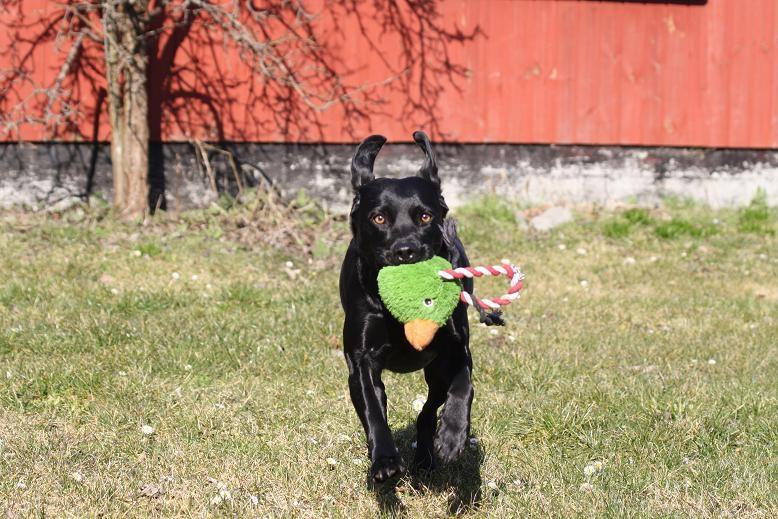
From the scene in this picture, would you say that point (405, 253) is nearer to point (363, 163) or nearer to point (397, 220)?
point (397, 220)

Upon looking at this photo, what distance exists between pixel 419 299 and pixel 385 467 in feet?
2.14

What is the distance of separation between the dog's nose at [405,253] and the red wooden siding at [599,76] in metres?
8.47

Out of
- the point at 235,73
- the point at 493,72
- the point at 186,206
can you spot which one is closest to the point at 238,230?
the point at 186,206

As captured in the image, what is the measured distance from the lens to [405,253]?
13.2ft

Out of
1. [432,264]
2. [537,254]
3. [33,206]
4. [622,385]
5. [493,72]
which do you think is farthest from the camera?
[493,72]

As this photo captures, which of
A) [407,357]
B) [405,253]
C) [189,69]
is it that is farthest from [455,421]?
[189,69]

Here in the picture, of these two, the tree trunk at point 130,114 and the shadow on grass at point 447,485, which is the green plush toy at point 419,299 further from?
the tree trunk at point 130,114

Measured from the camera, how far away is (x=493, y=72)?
12.7m

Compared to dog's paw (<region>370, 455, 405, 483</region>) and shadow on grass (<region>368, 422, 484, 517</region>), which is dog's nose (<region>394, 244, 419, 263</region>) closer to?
dog's paw (<region>370, 455, 405, 483</region>)

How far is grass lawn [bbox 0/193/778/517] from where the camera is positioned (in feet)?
14.1

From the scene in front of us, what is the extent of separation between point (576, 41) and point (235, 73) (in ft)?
14.7

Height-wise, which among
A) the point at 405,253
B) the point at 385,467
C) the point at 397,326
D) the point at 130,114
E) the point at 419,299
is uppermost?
the point at 130,114

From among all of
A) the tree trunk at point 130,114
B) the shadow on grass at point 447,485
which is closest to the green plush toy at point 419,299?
the shadow on grass at point 447,485

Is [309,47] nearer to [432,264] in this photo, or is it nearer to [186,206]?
[186,206]
